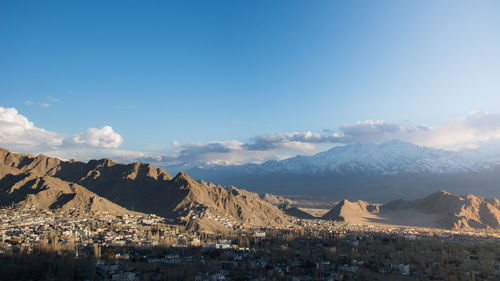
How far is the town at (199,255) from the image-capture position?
3756 cm

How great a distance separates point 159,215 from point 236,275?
54.3 meters

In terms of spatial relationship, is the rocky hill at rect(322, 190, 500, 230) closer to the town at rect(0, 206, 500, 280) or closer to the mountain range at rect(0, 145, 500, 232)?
the mountain range at rect(0, 145, 500, 232)

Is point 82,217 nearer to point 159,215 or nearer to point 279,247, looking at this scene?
point 159,215

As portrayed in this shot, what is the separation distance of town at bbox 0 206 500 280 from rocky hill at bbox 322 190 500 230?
201ft

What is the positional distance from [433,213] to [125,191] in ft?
387

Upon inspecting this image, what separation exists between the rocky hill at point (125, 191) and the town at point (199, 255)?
9.91 m

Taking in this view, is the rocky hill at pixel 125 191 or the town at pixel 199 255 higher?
the rocky hill at pixel 125 191

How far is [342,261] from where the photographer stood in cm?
4762

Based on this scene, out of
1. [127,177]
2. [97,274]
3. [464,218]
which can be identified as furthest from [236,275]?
[464,218]

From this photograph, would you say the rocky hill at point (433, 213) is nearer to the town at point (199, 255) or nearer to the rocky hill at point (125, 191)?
the rocky hill at point (125, 191)

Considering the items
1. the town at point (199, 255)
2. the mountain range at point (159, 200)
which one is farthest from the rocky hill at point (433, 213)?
the town at point (199, 255)

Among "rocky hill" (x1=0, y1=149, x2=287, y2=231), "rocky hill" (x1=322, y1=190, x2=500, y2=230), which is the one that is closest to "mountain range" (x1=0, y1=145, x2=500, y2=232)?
"rocky hill" (x1=0, y1=149, x2=287, y2=231)

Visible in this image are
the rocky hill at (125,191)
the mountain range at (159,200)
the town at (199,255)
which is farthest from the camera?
the rocky hill at (125,191)

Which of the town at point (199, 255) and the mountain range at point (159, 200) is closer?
the town at point (199, 255)
